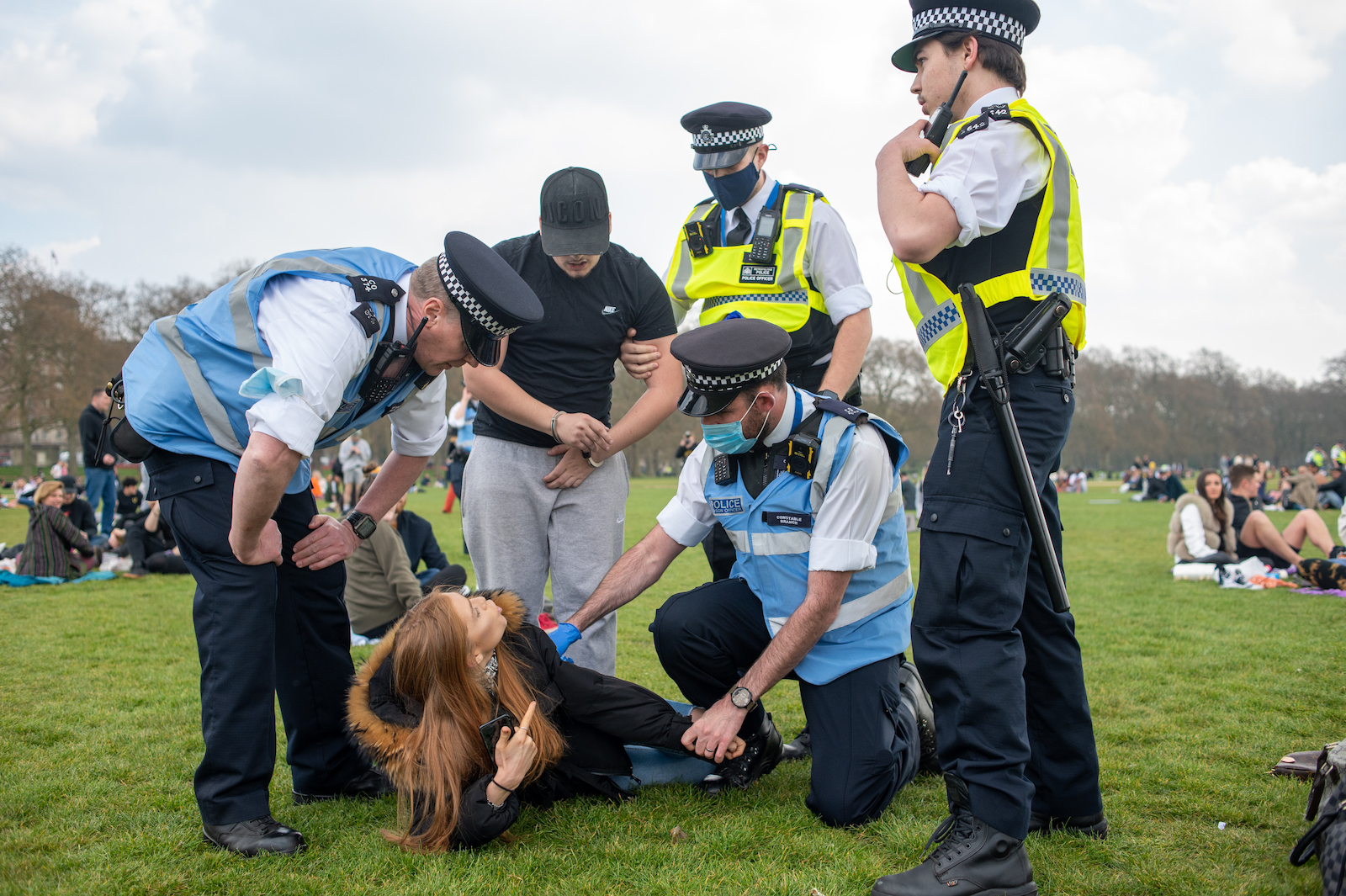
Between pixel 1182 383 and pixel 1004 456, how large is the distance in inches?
3344

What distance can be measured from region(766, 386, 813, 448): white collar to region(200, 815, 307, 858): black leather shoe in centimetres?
203

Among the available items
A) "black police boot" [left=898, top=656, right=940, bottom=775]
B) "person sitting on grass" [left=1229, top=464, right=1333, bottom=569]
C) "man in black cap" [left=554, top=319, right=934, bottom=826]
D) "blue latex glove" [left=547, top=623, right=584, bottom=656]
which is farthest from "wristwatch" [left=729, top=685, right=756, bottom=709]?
"person sitting on grass" [left=1229, top=464, right=1333, bottom=569]

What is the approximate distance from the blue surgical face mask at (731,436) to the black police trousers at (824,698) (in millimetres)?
658

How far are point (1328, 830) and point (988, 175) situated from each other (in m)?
1.95

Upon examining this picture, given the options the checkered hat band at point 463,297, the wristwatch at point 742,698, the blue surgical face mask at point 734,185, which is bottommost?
the wristwatch at point 742,698

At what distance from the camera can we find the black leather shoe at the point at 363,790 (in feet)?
11.0

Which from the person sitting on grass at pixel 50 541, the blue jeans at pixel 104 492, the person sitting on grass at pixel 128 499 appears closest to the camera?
the person sitting on grass at pixel 50 541

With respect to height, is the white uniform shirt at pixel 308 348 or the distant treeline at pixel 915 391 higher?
the distant treeline at pixel 915 391

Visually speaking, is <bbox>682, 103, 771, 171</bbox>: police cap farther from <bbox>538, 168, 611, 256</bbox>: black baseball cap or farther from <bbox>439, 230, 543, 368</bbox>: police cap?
<bbox>439, 230, 543, 368</bbox>: police cap

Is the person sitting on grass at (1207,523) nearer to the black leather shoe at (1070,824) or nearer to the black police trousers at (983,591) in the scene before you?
the black leather shoe at (1070,824)

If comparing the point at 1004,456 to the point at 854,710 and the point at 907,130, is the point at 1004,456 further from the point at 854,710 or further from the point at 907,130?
the point at 854,710

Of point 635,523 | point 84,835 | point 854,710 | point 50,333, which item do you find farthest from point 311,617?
point 50,333

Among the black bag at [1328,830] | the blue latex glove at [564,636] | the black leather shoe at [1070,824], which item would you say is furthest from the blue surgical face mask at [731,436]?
the black bag at [1328,830]

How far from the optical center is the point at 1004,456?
7.80 feet
